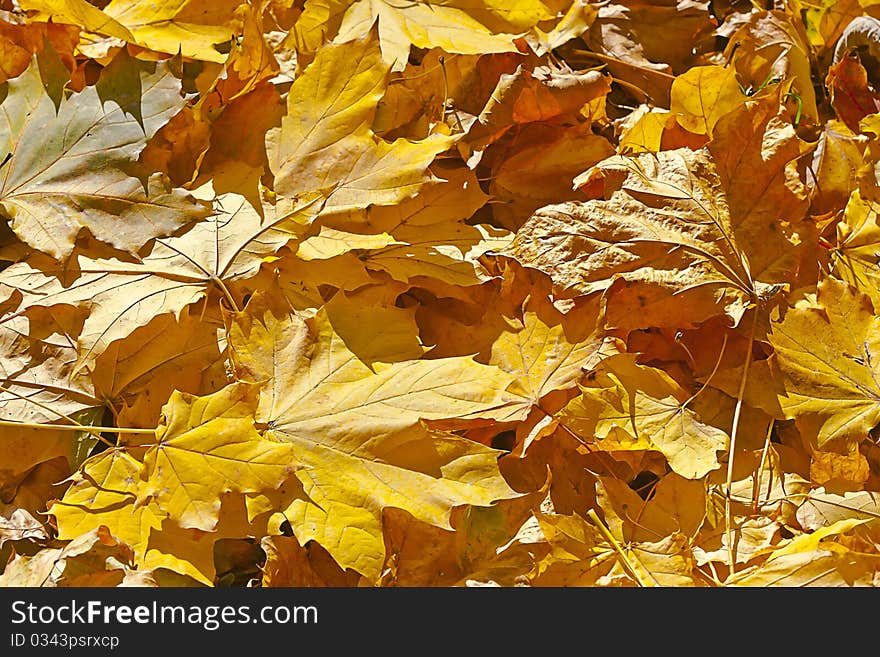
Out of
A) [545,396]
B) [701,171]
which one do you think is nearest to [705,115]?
[701,171]

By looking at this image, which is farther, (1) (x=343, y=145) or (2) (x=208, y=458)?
(1) (x=343, y=145)

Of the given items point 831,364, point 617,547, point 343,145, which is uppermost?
point 343,145

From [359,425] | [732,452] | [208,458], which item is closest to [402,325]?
[359,425]

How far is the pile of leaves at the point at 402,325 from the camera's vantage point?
0.68 m

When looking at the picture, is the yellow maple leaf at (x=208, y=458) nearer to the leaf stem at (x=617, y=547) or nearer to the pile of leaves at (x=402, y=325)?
the pile of leaves at (x=402, y=325)

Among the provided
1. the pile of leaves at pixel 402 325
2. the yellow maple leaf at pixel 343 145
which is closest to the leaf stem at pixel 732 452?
the pile of leaves at pixel 402 325

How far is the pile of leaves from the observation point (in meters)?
0.68

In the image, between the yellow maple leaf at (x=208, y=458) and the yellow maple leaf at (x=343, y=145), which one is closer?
the yellow maple leaf at (x=208, y=458)

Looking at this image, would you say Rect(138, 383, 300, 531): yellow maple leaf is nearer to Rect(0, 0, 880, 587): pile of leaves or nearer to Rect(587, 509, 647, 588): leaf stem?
Rect(0, 0, 880, 587): pile of leaves

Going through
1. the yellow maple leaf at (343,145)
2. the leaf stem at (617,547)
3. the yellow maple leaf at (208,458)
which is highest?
the yellow maple leaf at (343,145)

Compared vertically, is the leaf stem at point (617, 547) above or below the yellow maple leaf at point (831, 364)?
below

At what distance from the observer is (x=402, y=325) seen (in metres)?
0.74

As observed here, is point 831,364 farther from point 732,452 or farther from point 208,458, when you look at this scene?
point 208,458

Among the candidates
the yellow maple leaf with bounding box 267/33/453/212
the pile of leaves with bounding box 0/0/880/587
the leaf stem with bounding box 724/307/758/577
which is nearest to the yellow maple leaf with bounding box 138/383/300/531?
the pile of leaves with bounding box 0/0/880/587
